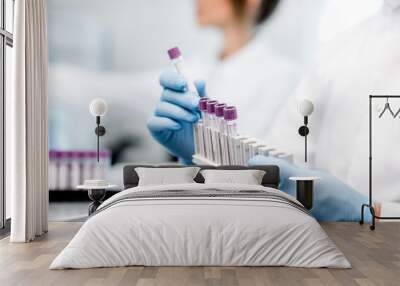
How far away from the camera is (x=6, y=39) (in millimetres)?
7148

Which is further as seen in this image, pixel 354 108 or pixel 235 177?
pixel 354 108

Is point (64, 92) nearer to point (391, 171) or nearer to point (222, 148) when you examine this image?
point (222, 148)

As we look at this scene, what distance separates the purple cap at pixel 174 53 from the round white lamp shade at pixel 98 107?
1008mm

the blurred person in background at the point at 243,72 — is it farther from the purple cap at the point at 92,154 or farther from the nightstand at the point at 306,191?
the nightstand at the point at 306,191

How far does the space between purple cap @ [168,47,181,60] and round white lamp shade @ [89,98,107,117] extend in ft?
3.31

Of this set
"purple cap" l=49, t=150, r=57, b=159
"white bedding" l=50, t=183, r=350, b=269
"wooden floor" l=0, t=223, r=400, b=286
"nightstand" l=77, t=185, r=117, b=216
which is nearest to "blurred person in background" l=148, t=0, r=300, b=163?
"nightstand" l=77, t=185, r=117, b=216

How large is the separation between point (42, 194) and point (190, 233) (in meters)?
2.46

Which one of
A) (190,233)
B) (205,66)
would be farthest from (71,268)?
(205,66)

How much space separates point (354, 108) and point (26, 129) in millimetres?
3900

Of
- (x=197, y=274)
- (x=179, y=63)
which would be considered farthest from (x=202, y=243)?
(x=179, y=63)

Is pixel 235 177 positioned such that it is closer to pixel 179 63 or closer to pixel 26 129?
pixel 179 63

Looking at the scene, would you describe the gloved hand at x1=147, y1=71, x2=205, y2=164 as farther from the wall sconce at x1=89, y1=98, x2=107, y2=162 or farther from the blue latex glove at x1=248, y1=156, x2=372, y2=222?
the blue latex glove at x1=248, y1=156, x2=372, y2=222

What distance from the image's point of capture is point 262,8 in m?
7.98

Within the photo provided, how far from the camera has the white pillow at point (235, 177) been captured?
694 cm
